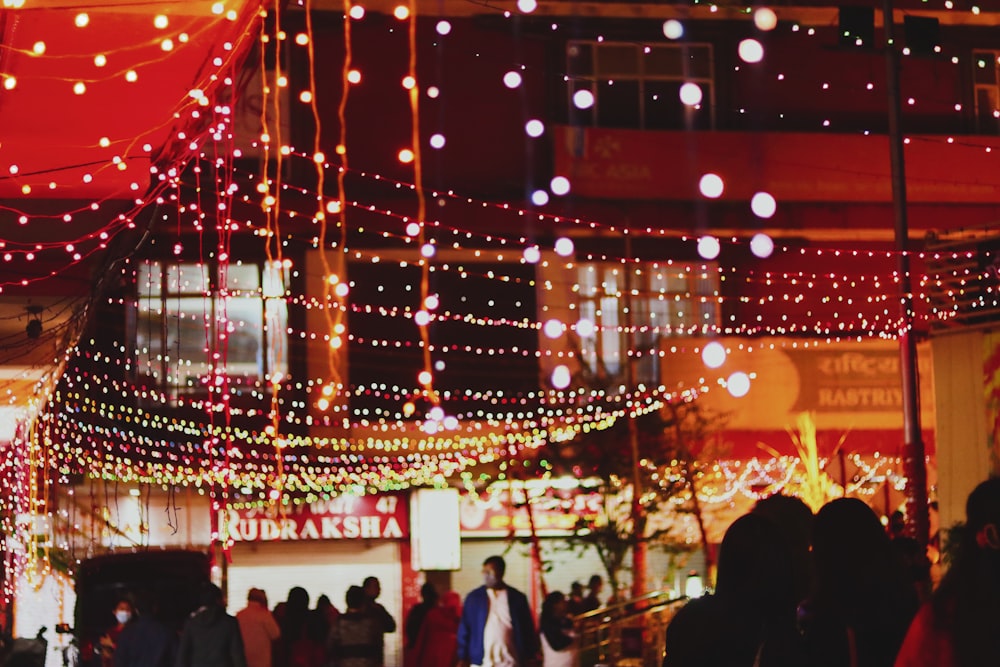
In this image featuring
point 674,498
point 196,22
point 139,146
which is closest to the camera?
point 196,22

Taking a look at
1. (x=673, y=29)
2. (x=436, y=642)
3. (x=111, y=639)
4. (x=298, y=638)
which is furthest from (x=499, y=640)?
(x=673, y=29)

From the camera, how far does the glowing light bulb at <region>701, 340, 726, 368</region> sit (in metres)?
21.2

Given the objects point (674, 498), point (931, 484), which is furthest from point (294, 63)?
point (931, 484)

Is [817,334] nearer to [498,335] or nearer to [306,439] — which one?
[498,335]

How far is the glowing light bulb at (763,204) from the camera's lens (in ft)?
70.7

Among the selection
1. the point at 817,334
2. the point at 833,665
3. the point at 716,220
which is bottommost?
the point at 833,665

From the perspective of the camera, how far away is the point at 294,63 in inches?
852

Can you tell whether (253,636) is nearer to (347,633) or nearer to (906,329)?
(347,633)

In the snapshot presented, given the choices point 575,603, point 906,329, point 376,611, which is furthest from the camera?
point 575,603

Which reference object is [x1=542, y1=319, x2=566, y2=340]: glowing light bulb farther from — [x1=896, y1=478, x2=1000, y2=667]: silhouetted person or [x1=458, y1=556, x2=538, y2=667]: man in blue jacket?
[x1=896, y1=478, x2=1000, y2=667]: silhouetted person

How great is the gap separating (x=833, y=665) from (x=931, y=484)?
19.3 metres

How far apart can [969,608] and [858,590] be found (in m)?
0.71

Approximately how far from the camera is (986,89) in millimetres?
23109

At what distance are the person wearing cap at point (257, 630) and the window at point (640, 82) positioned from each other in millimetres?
11844
